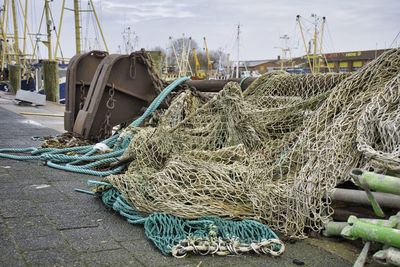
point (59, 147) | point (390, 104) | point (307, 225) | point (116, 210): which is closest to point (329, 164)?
point (307, 225)

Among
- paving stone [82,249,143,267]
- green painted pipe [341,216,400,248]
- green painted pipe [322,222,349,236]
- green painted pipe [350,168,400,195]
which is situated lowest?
paving stone [82,249,143,267]

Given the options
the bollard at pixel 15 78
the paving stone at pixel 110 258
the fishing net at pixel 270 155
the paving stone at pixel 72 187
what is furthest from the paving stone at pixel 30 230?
the bollard at pixel 15 78

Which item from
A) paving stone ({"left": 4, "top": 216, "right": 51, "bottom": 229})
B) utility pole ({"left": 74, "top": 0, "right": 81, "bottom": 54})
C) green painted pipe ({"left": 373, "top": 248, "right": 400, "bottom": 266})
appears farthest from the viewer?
utility pole ({"left": 74, "top": 0, "right": 81, "bottom": 54})

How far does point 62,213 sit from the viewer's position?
12.6 feet

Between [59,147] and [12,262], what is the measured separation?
3864 millimetres

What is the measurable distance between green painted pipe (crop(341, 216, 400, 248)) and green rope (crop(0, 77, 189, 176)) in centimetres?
297

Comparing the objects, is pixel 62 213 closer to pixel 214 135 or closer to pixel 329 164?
pixel 214 135

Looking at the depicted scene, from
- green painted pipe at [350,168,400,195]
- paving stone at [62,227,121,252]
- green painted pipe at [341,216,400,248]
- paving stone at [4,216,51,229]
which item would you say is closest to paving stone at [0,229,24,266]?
paving stone at [4,216,51,229]

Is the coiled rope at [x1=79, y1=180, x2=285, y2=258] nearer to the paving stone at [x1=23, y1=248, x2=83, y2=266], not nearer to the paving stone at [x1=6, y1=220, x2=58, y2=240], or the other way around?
the paving stone at [x1=23, y1=248, x2=83, y2=266]

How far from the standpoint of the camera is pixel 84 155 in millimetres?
5965

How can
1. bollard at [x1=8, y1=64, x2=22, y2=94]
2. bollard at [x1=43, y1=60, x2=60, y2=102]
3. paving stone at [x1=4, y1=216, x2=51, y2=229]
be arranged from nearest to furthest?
paving stone at [x1=4, y1=216, x2=51, y2=229] → bollard at [x1=43, y1=60, x2=60, y2=102] → bollard at [x1=8, y1=64, x2=22, y2=94]

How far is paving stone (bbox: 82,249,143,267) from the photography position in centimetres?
286

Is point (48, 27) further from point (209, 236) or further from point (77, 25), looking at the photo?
point (209, 236)

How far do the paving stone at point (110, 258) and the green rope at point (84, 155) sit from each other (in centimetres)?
216
